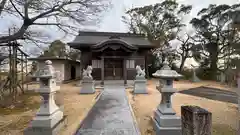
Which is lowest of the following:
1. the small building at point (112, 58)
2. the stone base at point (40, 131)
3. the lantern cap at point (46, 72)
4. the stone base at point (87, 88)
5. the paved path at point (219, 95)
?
the paved path at point (219, 95)

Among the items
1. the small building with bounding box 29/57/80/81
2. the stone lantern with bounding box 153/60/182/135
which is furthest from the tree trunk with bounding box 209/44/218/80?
the stone lantern with bounding box 153/60/182/135

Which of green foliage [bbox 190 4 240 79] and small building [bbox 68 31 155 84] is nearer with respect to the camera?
small building [bbox 68 31 155 84]

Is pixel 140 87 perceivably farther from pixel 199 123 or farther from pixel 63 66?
pixel 63 66

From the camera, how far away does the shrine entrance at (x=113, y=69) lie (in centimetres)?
1499

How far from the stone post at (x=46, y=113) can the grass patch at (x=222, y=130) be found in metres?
3.76

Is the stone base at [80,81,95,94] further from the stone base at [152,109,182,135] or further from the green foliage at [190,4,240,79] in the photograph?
the green foliage at [190,4,240,79]

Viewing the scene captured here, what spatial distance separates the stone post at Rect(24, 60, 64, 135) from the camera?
12.2 feet

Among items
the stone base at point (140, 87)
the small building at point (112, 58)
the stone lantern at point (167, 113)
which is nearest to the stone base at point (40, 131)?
the stone lantern at point (167, 113)

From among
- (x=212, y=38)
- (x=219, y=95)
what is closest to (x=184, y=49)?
(x=212, y=38)

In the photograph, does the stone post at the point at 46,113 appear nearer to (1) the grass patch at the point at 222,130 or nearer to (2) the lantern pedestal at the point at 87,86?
(1) the grass patch at the point at 222,130

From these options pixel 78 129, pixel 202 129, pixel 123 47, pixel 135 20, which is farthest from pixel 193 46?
pixel 202 129

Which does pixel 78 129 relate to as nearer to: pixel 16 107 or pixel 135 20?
pixel 16 107

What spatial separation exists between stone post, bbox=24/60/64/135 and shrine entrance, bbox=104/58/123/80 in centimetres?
1091

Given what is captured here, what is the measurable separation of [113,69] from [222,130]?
37.4 feet
